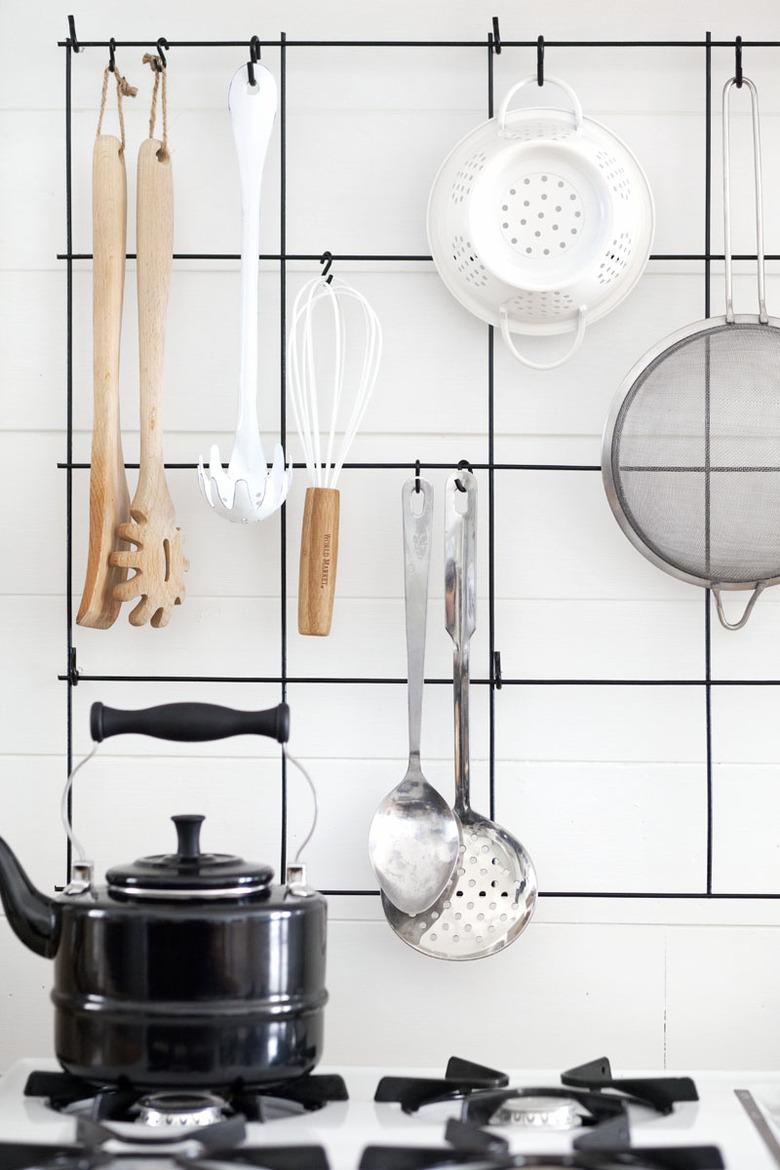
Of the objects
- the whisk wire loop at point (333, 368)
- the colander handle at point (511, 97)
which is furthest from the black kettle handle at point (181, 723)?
the colander handle at point (511, 97)

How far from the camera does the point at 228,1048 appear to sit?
2.75 feet

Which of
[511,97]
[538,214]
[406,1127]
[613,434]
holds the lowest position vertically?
[406,1127]

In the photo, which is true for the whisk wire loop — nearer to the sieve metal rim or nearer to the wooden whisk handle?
the wooden whisk handle

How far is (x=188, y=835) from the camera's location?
Answer: 884 mm

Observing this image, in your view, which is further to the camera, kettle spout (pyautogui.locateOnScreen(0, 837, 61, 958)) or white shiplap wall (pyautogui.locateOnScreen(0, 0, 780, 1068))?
white shiplap wall (pyautogui.locateOnScreen(0, 0, 780, 1068))

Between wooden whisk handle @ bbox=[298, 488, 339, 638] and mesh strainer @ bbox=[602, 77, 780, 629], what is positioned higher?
mesh strainer @ bbox=[602, 77, 780, 629]

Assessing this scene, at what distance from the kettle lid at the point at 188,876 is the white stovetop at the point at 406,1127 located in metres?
0.16

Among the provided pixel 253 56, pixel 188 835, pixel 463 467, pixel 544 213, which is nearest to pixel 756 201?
pixel 544 213

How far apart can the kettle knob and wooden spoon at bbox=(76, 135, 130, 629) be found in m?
0.25

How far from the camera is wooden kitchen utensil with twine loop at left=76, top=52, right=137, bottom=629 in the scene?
1.07 meters

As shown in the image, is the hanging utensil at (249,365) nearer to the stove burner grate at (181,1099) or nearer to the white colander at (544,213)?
the white colander at (544,213)

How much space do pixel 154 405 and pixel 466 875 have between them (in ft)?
1.56

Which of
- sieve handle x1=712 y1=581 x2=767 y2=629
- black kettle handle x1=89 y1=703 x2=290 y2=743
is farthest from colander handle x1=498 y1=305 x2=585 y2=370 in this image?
black kettle handle x1=89 y1=703 x2=290 y2=743

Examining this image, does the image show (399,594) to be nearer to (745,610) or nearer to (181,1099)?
(745,610)
